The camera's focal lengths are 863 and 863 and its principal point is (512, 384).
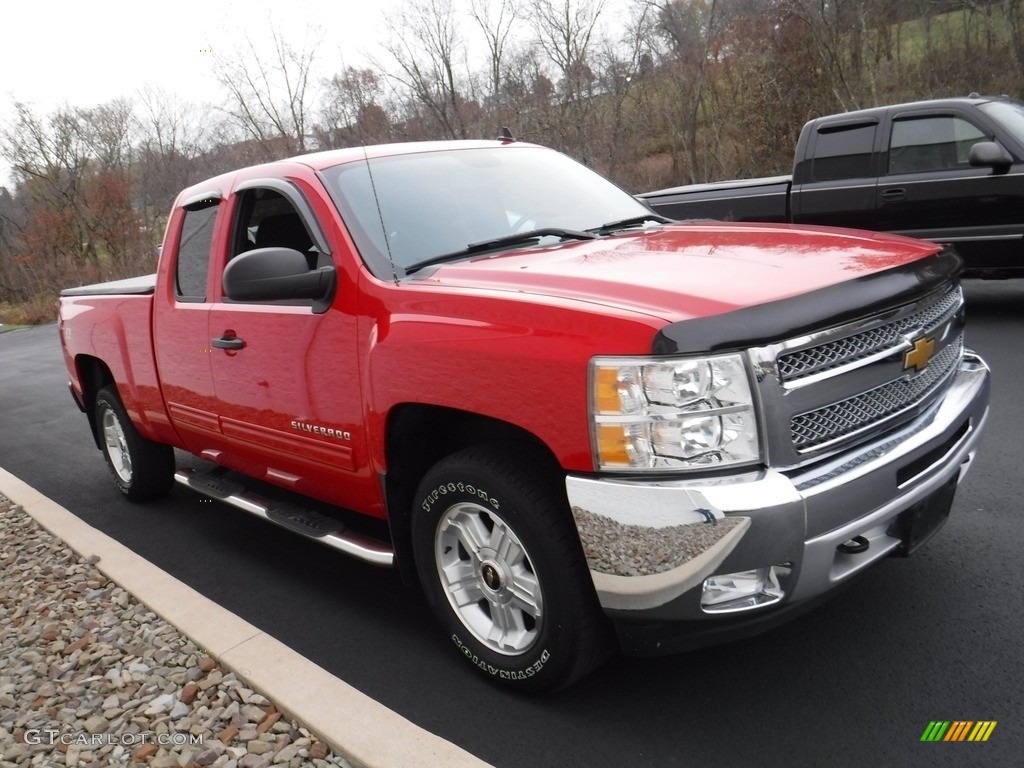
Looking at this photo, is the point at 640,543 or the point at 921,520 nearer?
the point at 640,543

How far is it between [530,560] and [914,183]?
22.3 ft

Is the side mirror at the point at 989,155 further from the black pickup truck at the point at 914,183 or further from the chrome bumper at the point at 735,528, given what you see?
the chrome bumper at the point at 735,528

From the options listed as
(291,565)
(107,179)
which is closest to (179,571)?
(291,565)

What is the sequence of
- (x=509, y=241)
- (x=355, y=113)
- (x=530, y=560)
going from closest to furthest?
(x=530, y=560)
(x=509, y=241)
(x=355, y=113)

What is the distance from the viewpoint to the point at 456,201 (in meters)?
3.72

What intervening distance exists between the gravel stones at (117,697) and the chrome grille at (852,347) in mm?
1845

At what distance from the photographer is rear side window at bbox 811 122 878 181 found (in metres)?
8.29

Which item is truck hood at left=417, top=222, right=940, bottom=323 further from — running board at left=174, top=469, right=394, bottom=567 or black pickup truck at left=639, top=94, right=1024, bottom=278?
A: black pickup truck at left=639, top=94, right=1024, bottom=278

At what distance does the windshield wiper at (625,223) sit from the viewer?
3.80 m

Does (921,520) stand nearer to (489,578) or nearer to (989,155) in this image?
(489,578)

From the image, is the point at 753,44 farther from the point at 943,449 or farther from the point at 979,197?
the point at 943,449

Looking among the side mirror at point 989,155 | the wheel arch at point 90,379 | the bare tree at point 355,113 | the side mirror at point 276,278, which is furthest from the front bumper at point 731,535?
the bare tree at point 355,113

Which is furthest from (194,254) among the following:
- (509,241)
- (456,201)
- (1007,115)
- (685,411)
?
(1007,115)

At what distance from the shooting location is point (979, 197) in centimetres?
756
